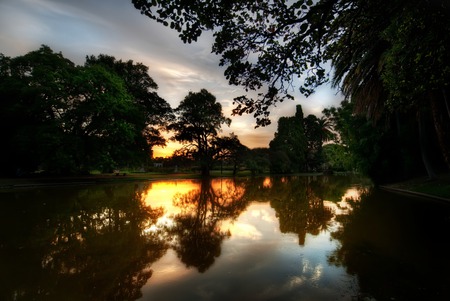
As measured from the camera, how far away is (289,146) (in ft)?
224

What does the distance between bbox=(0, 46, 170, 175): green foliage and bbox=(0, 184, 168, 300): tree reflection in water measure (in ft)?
60.2

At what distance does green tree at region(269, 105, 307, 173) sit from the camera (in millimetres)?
59875

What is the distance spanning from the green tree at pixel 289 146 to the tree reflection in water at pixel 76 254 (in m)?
51.0

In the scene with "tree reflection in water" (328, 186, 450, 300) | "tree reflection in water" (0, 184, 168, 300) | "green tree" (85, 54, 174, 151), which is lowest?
"tree reflection in water" (0, 184, 168, 300)

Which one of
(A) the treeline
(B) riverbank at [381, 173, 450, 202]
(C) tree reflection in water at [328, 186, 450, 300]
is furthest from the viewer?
(A) the treeline

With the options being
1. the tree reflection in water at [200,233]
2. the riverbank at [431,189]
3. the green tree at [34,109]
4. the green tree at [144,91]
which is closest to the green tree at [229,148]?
the green tree at [144,91]

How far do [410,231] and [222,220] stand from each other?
6.24 meters

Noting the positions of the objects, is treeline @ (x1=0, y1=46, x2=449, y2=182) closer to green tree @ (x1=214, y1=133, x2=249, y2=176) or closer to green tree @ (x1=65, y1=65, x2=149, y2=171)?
green tree @ (x1=65, y1=65, x2=149, y2=171)

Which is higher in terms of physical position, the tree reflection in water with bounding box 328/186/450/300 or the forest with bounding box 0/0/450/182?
the forest with bounding box 0/0/450/182

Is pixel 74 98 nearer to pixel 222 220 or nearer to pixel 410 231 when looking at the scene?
pixel 222 220

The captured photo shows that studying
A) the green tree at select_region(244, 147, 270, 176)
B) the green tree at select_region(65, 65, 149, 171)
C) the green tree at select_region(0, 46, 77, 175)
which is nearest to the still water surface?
the green tree at select_region(0, 46, 77, 175)

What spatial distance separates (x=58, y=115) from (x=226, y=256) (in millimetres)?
32247

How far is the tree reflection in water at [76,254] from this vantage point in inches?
175

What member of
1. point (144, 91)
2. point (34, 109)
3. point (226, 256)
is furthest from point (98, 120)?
point (226, 256)
